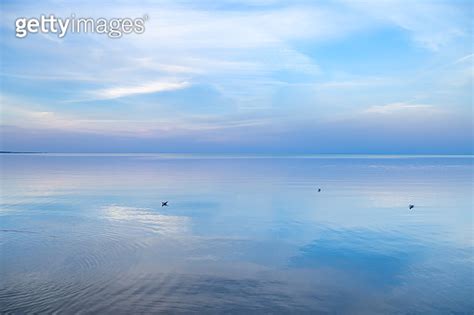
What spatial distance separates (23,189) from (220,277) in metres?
41.2

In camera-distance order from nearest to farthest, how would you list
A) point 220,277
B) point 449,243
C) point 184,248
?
point 220,277 → point 184,248 → point 449,243

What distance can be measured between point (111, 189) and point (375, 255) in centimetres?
3816

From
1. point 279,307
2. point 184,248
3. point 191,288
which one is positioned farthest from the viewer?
point 184,248

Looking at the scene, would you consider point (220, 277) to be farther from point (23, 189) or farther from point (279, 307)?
point (23, 189)

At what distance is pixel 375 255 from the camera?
20.7 meters

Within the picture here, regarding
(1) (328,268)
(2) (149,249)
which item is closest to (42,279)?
(2) (149,249)

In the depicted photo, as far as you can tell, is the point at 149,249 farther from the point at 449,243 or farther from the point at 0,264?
the point at 449,243

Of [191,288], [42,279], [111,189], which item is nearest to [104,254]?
[42,279]

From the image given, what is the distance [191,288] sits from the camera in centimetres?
1536

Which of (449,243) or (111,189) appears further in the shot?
(111,189)

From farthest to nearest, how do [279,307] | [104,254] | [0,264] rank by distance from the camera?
[104,254] < [0,264] < [279,307]

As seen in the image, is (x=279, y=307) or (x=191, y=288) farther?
(x=191, y=288)

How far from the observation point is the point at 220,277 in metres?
16.8

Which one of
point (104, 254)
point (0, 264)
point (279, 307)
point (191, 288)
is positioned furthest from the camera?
point (104, 254)
